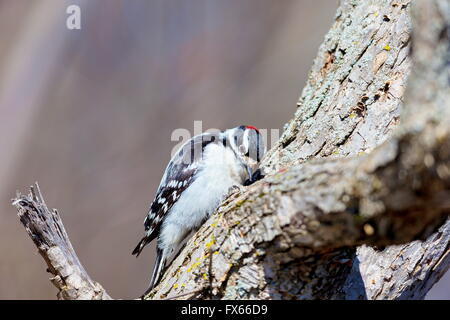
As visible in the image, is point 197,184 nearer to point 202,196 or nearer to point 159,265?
point 202,196

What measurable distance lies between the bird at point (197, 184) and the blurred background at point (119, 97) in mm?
2541

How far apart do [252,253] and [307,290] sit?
222 mm

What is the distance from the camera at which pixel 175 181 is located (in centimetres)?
306

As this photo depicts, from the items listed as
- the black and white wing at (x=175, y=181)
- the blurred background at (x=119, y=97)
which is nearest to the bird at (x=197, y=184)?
the black and white wing at (x=175, y=181)

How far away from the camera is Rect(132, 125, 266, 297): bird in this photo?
9.44 ft

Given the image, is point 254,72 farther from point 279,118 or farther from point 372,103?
point 372,103

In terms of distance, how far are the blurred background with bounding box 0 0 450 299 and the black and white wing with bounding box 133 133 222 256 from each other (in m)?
2.50

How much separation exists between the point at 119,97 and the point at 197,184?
3.25m

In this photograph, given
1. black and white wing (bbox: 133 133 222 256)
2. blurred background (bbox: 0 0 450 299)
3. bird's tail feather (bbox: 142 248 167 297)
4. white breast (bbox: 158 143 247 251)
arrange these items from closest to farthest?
1. bird's tail feather (bbox: 142 248 167 297)
2. white breast (bbox: 158 143 247 251)
3. black and white wing (bbox: 133 133 222 256)
4. blurred background (bbox: 0 0 450 299)

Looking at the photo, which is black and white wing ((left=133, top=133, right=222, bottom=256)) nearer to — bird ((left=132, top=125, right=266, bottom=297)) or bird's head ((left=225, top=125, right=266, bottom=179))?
bird ((left=132, top=125, right=266, bottom=297))

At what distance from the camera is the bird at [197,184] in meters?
2.88

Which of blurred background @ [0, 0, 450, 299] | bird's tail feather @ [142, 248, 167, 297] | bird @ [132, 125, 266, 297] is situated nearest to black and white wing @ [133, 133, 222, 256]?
bird @ [132, 125, 266, 297]

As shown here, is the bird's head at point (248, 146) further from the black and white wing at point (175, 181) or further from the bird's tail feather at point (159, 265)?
the bird's tail feather at point (159, 265)

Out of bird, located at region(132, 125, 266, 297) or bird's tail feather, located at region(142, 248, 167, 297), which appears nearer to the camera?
bird's tail feather, located at region(142, 248, 167, 297)
